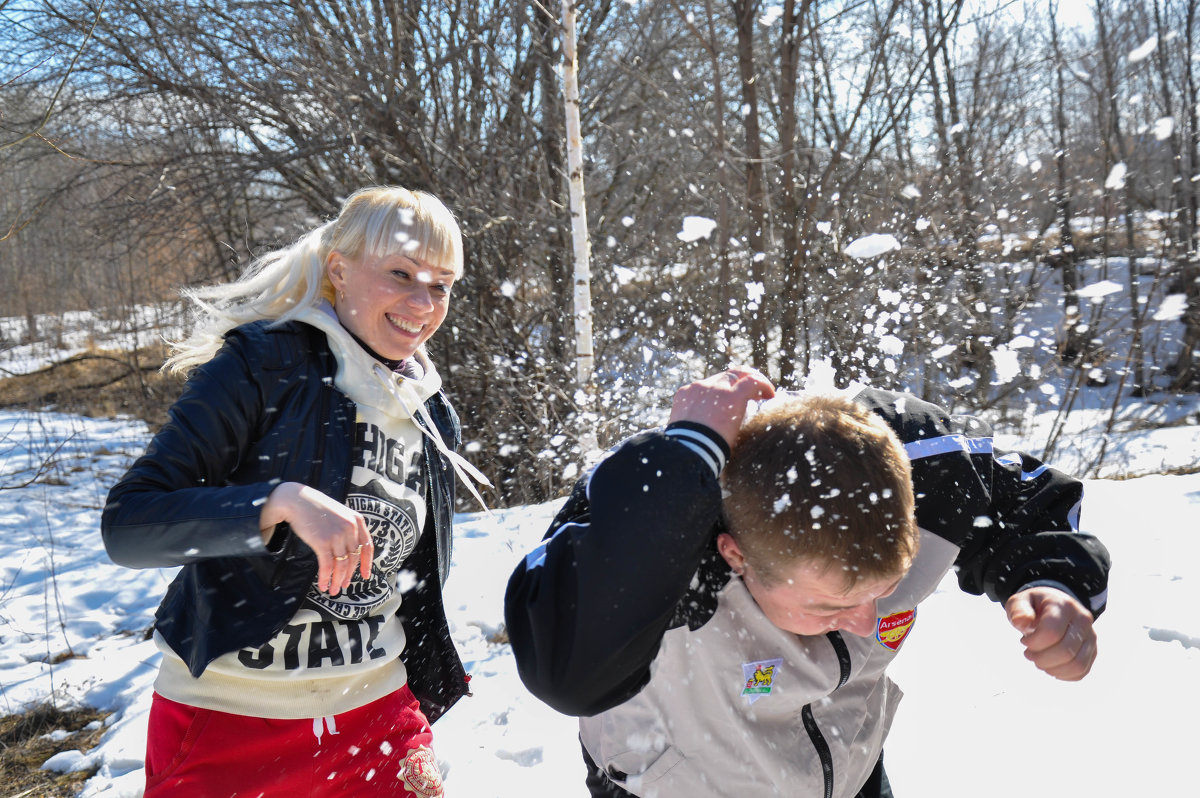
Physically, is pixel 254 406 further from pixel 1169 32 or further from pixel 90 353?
pixel 1169 32

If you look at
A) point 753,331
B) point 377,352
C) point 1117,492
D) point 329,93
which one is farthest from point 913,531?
point 329,93

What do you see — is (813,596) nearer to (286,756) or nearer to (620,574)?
(620,574)

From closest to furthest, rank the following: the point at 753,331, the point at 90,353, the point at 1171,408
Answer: the point at 753,331, the point at 1171,408, the point at 90,353

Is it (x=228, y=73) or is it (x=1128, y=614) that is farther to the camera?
(x=228, y=73)

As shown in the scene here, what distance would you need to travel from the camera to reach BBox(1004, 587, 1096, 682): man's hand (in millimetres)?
1374

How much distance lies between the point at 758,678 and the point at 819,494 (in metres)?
0.44

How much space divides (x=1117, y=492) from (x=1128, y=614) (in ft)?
5.67

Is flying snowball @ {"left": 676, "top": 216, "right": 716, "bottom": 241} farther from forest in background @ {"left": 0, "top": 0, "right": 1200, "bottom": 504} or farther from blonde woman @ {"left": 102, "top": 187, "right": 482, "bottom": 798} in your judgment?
blonde woman @ {"left": 102, "top": 187, "right": 482, "bottom": 798}

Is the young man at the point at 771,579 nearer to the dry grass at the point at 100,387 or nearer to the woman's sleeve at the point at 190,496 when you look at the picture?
the woman's sleeve at the point at 190,496

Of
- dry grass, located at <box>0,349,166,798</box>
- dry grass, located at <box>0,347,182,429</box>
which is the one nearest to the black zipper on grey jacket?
dry grass, located at <box>0,349,166,798</box>

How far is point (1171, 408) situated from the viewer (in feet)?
38.4

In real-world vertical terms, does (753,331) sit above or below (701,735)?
above

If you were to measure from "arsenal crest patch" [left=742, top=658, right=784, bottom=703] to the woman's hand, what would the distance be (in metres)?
0.77

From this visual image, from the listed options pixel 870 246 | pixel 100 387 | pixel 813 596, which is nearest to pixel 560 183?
pixel 870 246
